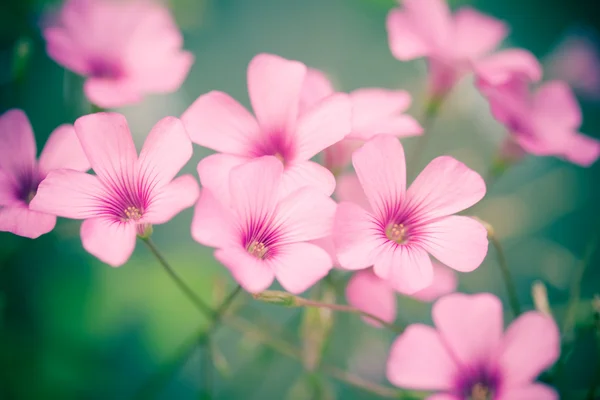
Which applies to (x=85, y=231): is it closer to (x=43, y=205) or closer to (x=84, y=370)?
(x=43, y=205)

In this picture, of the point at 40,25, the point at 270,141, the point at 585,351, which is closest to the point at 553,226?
the point at 585,351

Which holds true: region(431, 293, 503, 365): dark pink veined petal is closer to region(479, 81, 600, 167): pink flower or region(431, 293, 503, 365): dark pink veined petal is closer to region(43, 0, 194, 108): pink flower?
region(479, 81, 600, 167): pink flower

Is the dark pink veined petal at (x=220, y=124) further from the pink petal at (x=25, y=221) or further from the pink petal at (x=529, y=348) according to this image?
the pink petal at (x=529, y=348)

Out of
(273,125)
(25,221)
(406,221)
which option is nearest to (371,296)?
(406,221)

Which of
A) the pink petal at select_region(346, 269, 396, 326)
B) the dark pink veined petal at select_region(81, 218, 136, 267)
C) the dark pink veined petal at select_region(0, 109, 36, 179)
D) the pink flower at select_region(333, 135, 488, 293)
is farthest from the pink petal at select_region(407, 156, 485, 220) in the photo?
the dark pink veined petal at select_region(0, 109, 36, 179)

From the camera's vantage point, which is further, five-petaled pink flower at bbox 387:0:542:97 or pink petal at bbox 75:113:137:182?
five-petaled pink flower at bbox 387:0:542:97

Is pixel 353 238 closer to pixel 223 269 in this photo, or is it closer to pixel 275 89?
pixel 275 89
